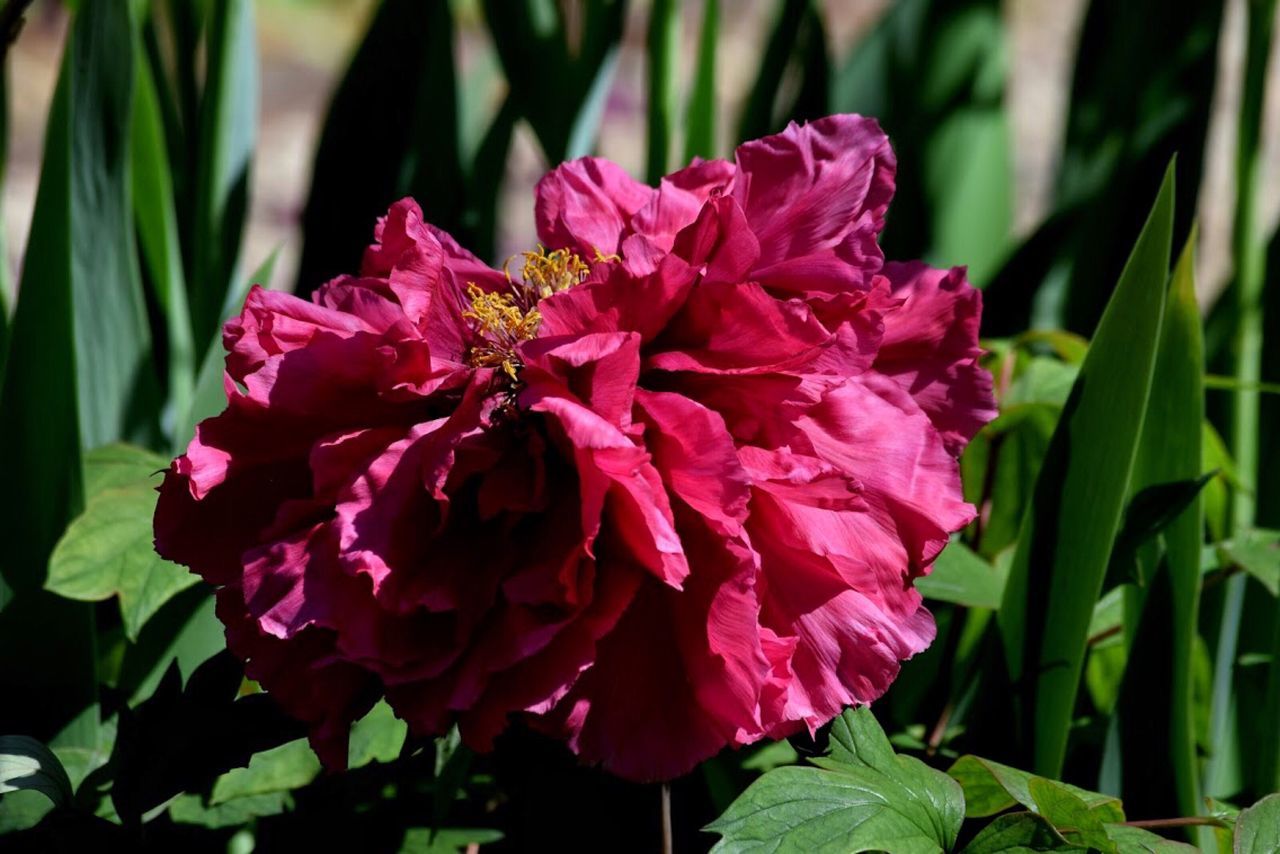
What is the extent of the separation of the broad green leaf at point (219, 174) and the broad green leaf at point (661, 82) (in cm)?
27

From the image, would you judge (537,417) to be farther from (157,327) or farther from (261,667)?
(157,327)

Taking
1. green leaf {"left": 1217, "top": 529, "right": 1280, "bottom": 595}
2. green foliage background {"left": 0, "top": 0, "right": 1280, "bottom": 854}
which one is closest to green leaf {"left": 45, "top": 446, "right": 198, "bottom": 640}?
green foliage background {"left": 0, "top": 0, "right": 1280, "bottom": 854}

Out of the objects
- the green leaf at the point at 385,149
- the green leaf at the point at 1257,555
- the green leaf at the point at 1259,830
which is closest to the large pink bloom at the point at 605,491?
the green leaf at the point at 1259,830

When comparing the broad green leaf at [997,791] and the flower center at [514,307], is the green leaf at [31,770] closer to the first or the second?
the flower center at [514,307]

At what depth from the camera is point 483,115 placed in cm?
129

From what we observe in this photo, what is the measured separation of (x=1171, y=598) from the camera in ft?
1.91

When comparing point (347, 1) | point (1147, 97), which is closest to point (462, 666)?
point (1147, 97)

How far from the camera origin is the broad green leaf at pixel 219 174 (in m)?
0.82

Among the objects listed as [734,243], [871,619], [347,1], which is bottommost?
[347,1]

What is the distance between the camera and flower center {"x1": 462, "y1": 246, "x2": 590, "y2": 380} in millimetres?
443

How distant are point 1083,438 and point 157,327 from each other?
27.0 inches

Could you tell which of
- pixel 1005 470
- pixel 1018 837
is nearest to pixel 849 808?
pixel 1018 837

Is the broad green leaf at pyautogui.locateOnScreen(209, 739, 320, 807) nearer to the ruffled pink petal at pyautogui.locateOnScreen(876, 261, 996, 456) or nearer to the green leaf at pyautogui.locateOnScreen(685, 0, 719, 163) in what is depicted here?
the ruffled pink petal at pyautogui.locateOnScreen(876, 261, 996, 456)

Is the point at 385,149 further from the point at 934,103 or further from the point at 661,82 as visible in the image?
the point at 934,103
